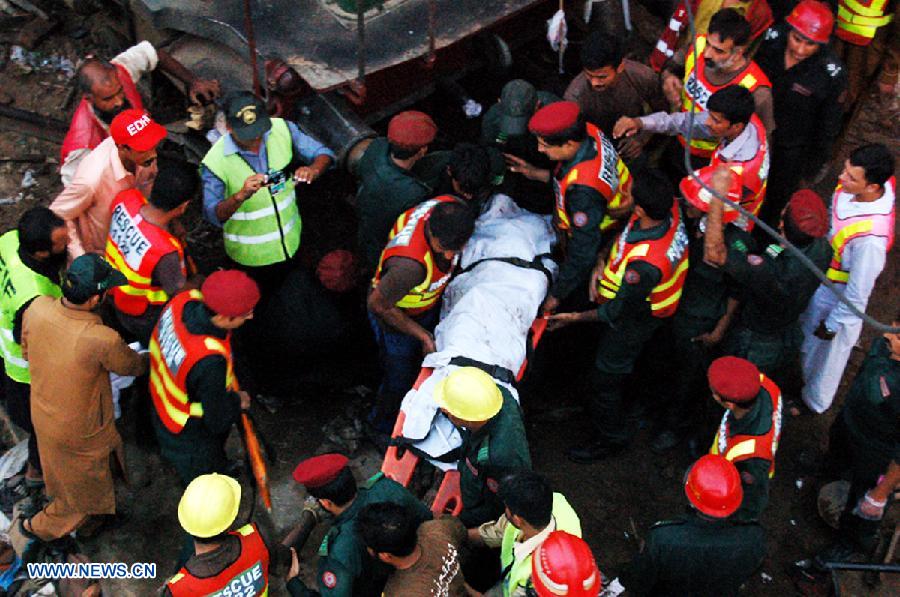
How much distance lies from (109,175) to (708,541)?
129 inches

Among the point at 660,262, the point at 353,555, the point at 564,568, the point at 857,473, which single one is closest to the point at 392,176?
the point at 660,262

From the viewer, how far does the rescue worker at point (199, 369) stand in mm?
3742

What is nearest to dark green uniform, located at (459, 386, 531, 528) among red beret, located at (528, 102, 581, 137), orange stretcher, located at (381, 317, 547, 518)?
orange stretcher, located at (381, 317, 547, 518)

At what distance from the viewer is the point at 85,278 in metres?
3.76

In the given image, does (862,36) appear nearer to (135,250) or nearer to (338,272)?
(338,272)

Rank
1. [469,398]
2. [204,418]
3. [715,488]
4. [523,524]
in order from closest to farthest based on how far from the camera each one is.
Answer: [523,524] → [715,488] → [469,398] → [204,418]

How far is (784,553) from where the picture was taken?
4727 mm

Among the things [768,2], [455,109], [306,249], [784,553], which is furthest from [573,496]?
[768,2]

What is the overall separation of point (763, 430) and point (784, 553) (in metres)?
1.22

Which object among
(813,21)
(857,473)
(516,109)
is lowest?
(857,473)

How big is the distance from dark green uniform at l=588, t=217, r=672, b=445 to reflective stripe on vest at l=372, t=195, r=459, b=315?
32.9 inches

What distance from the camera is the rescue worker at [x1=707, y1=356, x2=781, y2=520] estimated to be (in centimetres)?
378

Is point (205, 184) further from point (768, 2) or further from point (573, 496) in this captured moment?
point (768, 2)

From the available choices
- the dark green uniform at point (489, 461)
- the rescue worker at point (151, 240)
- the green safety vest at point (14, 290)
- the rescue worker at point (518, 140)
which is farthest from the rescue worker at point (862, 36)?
the green safety vest at point (14, 290)
